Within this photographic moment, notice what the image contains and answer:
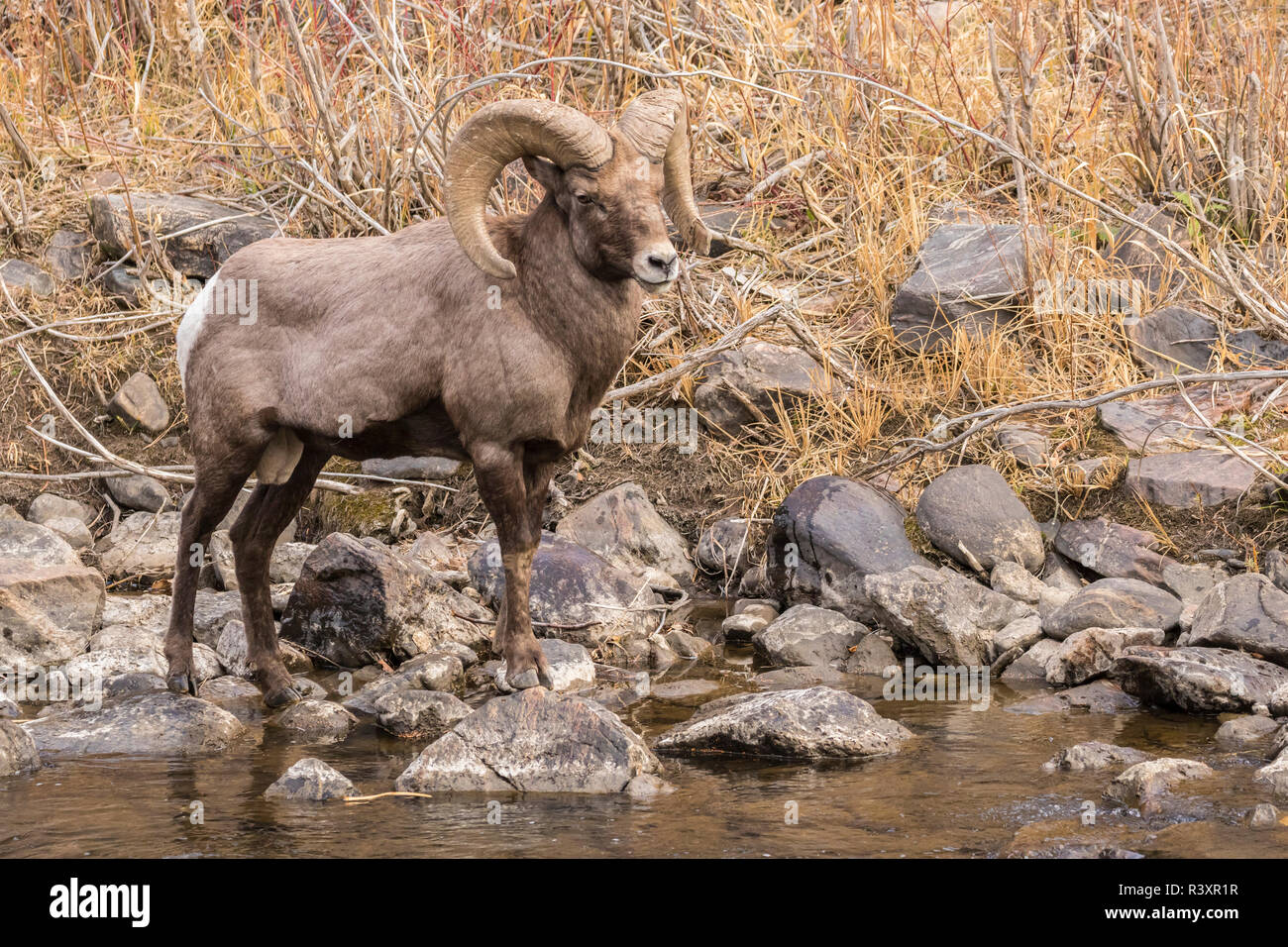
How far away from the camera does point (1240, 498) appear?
7559 millimetres

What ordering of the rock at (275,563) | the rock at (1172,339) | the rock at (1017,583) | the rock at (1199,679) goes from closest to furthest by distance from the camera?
the rock at (1199,679) → the rock at (1017,583) → the rock at (275,563) → the rock at (1172,339)

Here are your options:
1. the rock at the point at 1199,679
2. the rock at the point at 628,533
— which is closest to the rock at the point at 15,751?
the rock at the point at 628,533

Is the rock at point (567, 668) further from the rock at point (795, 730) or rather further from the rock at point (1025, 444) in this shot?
the rock at point (1025, 444)

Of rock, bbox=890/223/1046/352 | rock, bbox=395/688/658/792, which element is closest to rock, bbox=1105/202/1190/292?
rock, bbox=890/223/1046/352

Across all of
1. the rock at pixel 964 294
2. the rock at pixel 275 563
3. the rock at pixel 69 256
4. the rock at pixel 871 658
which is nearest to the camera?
→ the rock at pixel 871 658

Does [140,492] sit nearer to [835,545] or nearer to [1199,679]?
[835,545]

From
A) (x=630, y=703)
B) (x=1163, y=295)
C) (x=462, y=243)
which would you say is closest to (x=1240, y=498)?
(x=1163, y=295)

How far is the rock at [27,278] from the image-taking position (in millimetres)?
9914

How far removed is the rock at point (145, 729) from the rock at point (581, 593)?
183 centimetres

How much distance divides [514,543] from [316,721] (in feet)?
3.46

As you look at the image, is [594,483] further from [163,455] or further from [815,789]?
[815,789]

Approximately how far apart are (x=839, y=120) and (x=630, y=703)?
518 centimetres

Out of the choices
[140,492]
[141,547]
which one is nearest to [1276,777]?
[141,547]
